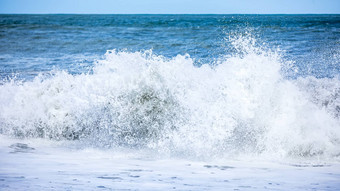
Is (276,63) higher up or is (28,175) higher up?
(276,63)

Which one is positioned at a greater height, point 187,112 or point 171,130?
point 187,112

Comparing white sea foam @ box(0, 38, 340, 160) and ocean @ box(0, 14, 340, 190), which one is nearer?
ocean @ box(0, 14, 340, 190)

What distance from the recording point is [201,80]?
4.20 meters

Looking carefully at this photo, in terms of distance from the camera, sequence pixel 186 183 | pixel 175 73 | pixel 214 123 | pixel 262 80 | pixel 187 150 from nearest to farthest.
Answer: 1. pixel 186 183
2. pixel 187 150
3. pixel 214 123
4. pixel 262 80
5. pixel 175 73

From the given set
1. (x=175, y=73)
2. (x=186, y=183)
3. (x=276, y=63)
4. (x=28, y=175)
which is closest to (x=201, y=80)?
(x=175, y=73)

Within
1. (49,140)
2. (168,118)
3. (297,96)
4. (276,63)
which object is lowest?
(49,140)

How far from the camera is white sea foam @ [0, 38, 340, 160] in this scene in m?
3.54

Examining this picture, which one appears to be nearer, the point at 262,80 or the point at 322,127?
the point at 322,127

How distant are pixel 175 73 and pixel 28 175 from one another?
2.26 meters

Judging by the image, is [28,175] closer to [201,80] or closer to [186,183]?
[186,183]

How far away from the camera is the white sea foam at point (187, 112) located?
354 cm

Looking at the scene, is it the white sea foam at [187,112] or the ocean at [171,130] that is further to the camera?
the white sea foam at [187,112]

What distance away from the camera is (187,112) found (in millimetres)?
3914

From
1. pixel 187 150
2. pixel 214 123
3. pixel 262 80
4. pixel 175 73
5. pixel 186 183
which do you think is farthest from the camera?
pixel 175 73
